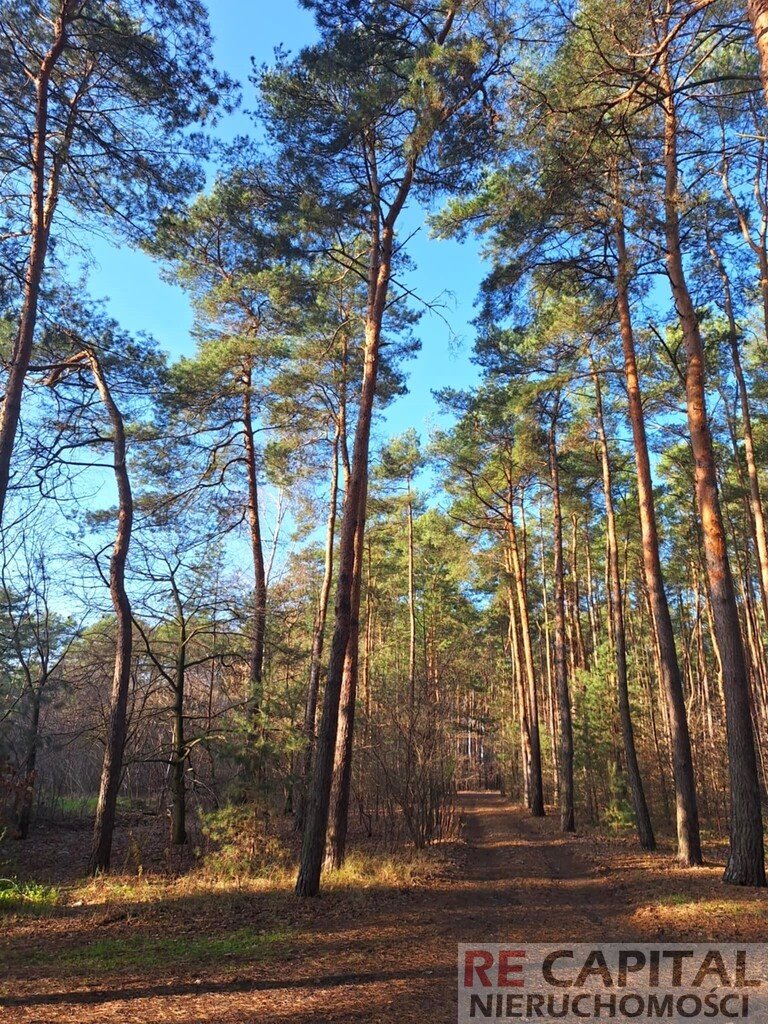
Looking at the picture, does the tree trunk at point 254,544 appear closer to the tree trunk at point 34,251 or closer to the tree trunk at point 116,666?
the tree trunk at point 116,666

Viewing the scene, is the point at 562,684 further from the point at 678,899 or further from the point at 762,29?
the point at 762,29

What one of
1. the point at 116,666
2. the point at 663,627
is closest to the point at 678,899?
the point at 663,627

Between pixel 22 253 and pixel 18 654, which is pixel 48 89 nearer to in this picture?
pixel 22 253

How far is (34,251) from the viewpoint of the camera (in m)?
7.21

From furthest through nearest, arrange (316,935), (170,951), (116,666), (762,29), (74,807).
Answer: (74,807) → (116,666) → (316,935) → (170,951) → (762,29)

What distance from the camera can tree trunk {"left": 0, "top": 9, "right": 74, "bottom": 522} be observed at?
6.63m

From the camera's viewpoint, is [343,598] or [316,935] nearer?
[316,935]

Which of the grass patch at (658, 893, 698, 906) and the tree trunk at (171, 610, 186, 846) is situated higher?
the tree trunk at (171, 610, 186, 846)

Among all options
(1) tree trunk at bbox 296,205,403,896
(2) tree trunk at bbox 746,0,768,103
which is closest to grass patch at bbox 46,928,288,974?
(1) tree trunk at bbox 296,205,403,896

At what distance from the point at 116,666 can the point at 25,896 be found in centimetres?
324

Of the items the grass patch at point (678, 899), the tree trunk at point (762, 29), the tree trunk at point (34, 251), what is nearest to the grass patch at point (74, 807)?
the tree trunk at point (34, 251)

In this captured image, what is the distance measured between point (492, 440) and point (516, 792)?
19149 mm

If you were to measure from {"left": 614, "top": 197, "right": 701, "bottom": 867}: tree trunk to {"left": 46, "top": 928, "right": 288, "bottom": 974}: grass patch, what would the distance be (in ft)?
20.3

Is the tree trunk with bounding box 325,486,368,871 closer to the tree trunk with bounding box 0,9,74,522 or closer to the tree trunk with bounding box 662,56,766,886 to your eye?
the tree trunk with bounding box 0,9,74,522
